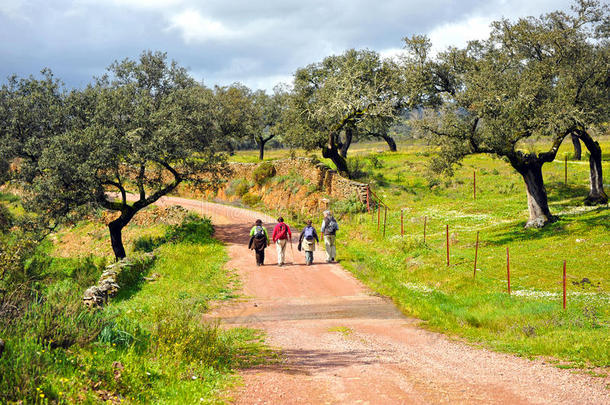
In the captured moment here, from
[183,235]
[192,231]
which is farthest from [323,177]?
[183,235]

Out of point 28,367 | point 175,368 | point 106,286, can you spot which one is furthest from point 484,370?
point 106,286

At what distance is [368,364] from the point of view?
925 cm

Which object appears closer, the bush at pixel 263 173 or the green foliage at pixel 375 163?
the bush at pixel 263 173

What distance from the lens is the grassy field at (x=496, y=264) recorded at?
1120 centimetres

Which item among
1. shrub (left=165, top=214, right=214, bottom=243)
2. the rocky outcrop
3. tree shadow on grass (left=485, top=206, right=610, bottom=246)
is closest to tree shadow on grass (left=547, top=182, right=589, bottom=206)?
tree shadow on grass (left=485, top=206, right=610, bottom=246)

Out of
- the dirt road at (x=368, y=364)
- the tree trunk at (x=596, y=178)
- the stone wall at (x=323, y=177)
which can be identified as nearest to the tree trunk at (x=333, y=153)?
the stone wall at (x=323, y=177)

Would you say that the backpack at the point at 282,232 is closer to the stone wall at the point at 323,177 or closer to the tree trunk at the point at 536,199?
the stone wall at the point at 323,177

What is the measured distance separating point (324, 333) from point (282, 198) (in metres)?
24.6

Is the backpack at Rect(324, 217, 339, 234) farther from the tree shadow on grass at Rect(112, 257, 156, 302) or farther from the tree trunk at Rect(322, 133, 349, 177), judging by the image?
the tree trunk at Rect(322, 133, 349, 177)

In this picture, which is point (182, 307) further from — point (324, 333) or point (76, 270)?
point (76, 270)

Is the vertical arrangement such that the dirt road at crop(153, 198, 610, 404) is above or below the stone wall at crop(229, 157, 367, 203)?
below

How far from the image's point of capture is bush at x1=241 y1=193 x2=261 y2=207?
3903 centimetres

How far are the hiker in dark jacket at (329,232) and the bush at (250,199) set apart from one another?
18506 millimetres

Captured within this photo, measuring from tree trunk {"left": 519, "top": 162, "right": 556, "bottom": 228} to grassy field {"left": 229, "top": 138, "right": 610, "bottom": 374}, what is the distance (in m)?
0.51
